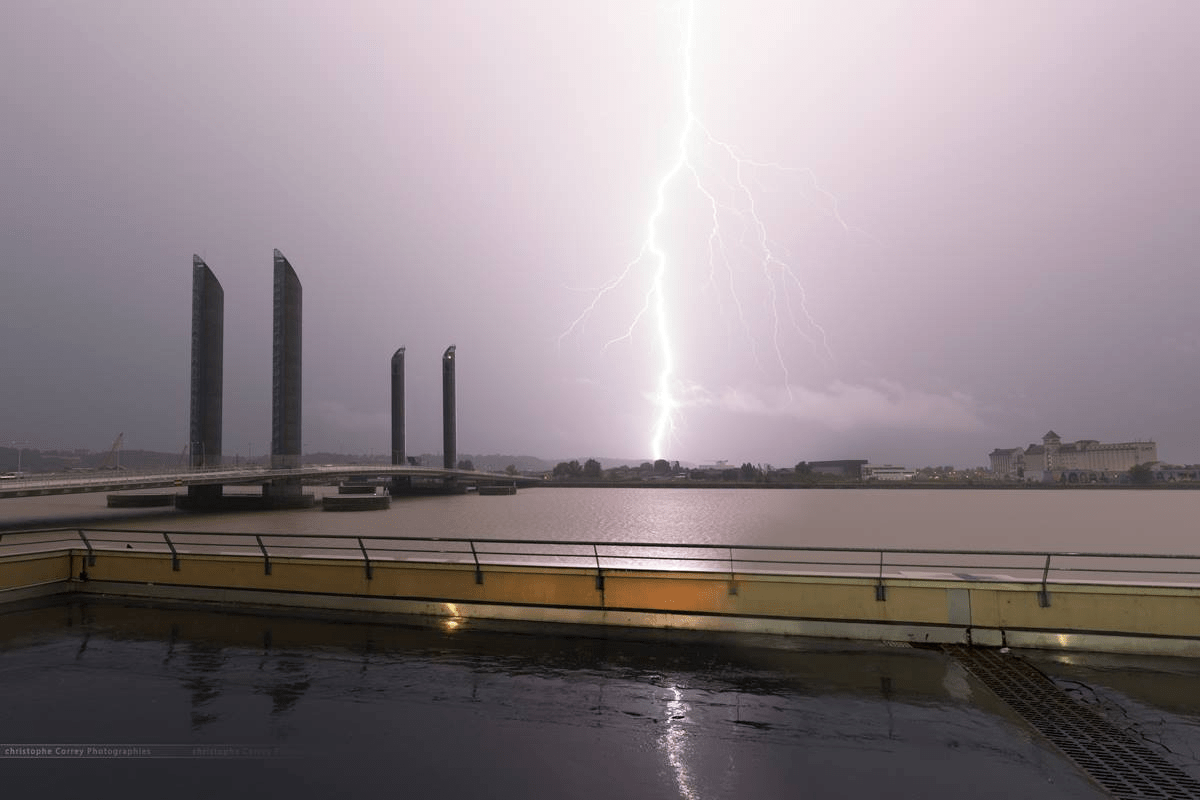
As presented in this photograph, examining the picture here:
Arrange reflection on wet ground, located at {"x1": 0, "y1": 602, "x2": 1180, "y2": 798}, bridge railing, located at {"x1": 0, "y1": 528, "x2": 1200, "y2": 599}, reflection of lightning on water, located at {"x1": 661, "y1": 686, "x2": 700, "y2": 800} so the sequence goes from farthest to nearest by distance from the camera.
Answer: bridge railing, located at {"x1": 0, "y1": 528, "x2": 1200, "y2": 599} < reflection on wet ground, located at {"x1": 0, "y1": 602, "x2": 1180, "y2": 798} < reflection of lightning on water, located at {"x1": 661, "y1": 686, "x2": 700, "y2": 800}

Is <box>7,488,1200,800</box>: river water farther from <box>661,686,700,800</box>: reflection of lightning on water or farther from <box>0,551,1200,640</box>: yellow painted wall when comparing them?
<box>0,551,1200,640</box>: yellow painted wall

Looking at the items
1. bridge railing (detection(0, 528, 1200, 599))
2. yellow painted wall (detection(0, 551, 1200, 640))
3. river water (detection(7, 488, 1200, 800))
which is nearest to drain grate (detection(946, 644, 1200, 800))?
river water (detection(7, 488, 1200, 800))

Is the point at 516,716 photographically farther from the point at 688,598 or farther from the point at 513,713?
the point at 688,598

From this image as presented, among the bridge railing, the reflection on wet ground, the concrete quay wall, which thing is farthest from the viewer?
the bridge railing

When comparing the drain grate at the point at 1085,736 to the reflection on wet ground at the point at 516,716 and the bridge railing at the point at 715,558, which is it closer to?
the reflection on wet ground at the point at 516,716

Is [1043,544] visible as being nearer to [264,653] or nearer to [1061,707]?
[1061,707]

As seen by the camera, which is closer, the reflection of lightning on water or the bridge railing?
the reflection of lightning on water
